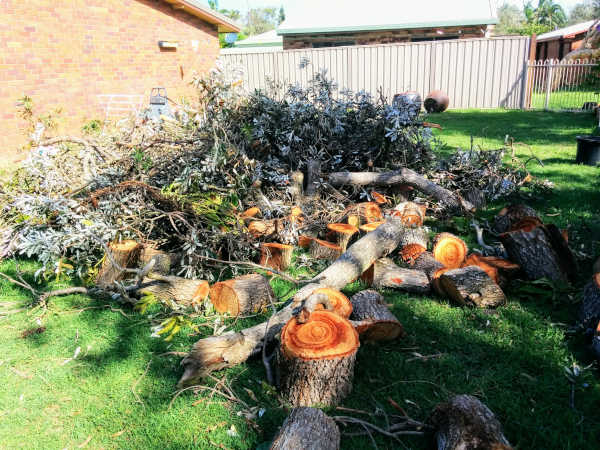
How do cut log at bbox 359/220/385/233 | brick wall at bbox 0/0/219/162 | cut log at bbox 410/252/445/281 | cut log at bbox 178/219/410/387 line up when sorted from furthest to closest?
brick wall at bbox 0/0/219/162 < cut log at bbox 359/220/385/233 < cut log at bbox 410/252/445/281 < cut log at bbox 178/219/410/387

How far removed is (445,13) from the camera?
17.8m

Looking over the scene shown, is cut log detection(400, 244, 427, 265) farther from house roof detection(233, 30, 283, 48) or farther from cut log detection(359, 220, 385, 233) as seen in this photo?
house roof detection(233, 30, 283, 48)

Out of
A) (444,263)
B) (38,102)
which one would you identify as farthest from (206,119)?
(38,102)

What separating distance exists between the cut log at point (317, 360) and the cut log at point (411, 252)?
1738 millimetres

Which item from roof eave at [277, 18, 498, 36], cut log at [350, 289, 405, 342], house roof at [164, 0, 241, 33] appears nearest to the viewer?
cut log at [350, 289, 405, 342]

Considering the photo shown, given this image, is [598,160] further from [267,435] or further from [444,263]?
[267,435]

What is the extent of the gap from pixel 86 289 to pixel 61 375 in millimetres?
980

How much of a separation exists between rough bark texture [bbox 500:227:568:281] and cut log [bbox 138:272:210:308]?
2.63m

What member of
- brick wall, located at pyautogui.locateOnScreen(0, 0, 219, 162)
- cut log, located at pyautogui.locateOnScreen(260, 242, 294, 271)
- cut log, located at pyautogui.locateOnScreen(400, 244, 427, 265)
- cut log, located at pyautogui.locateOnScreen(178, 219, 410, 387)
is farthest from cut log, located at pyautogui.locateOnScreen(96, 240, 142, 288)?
brick wall, located at pyautogui.locateOnScreen(0, 0, 219, 162)

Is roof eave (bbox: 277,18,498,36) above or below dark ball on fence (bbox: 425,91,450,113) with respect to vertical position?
above

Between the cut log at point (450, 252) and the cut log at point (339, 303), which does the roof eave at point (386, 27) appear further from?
the cut log at point (339, 303)

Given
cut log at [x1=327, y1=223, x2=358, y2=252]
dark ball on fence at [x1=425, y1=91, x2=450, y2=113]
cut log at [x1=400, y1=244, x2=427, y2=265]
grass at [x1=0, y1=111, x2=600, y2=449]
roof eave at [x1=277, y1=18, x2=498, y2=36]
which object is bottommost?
grass at [x1=0, y1=111, x2=600, y2=449]

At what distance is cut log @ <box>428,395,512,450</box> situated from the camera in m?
1.97

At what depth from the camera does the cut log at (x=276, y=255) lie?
4.11m
